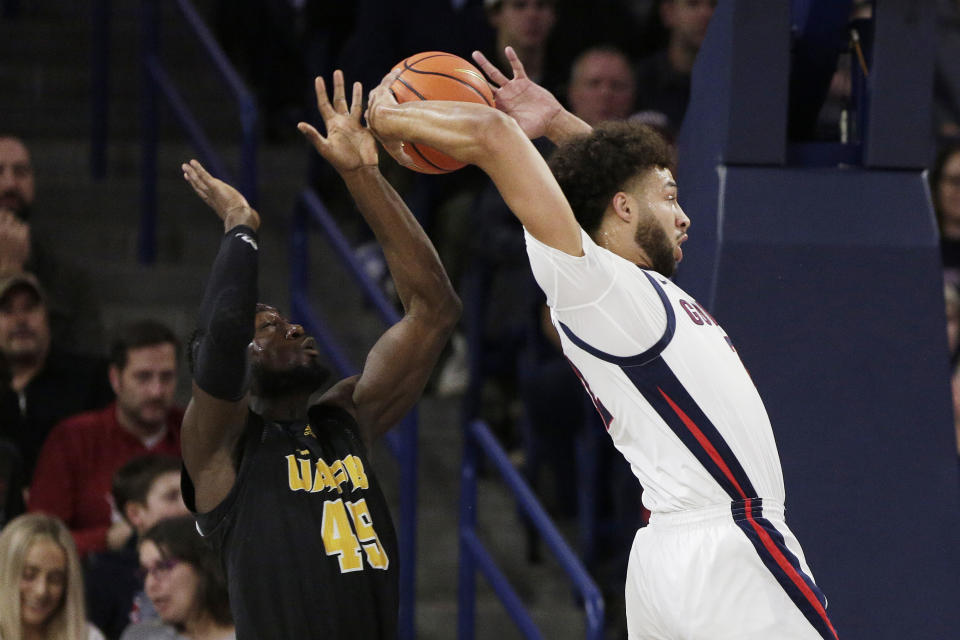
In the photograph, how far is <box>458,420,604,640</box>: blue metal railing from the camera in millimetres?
6020

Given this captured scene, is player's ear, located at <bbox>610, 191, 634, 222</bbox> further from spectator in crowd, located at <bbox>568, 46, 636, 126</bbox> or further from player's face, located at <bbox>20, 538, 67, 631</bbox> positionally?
spectator in crowd, located at <bbox>568, 46, 636, 126</bbox>

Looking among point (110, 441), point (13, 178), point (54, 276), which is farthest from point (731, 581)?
point (13, 178)

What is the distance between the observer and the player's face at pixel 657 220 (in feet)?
13.0

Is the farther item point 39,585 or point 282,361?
point 39,585

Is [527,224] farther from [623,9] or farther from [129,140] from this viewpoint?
[129,140]

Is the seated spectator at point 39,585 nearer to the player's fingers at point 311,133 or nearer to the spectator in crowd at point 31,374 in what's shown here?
the spectator in crowd at point 31,374

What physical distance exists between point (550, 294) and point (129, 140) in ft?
19.4

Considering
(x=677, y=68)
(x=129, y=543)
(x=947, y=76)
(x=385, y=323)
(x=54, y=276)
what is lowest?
(x=129, y=543)

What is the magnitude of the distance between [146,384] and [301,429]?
2.09m

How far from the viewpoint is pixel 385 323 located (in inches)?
283

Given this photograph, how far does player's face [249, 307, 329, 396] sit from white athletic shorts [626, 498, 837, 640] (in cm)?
112

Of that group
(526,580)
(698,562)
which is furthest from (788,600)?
(526,580)

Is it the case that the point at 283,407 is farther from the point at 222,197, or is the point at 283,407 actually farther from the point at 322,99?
the point at 322,99

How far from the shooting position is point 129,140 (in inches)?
360
